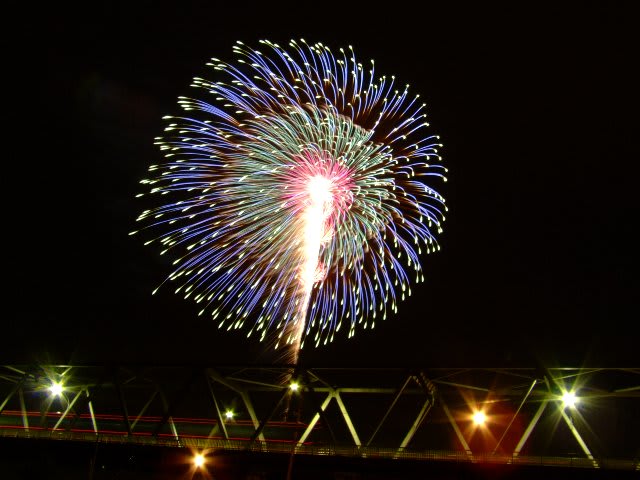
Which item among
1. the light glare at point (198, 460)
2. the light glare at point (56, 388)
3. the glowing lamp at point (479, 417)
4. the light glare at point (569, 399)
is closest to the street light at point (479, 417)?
the glowing lamp at point (479, 417)

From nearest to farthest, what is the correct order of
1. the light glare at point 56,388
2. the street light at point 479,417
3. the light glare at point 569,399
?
the light glare at point 569,399 < the street light at point 479,417 < the light glare at point 56,388

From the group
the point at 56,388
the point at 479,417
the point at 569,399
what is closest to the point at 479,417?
the point at 479,417

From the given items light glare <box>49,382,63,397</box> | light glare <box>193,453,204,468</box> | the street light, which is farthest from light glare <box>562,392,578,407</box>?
light glare <box>49,382,63,397</box>

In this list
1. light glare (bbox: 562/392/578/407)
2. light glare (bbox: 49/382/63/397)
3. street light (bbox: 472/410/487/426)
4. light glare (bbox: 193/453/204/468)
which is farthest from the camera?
light glare (bbox: 49/382/63/397)

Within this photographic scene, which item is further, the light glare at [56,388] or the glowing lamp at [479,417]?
the light glare at [56,388]

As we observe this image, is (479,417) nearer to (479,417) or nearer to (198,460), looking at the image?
(479,417)

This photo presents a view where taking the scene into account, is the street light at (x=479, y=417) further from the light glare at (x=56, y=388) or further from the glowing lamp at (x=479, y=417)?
the light glare at (x=56, y=388)

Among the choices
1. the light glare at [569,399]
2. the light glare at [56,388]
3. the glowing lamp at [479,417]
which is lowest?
the light glare at [569,399]

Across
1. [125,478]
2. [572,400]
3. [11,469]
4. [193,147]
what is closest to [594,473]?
[572,400]

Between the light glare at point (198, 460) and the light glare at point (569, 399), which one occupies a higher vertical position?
the light glare at point (569, 399)

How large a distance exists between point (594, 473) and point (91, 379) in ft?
146

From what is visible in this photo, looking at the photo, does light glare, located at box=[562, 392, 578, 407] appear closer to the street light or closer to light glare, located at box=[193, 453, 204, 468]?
the street light

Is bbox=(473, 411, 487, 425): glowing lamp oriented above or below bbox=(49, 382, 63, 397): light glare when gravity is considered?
below

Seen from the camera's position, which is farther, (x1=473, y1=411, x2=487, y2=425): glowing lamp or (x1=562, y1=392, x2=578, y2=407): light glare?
(x1=473, y1=411, x2=487, y2=425): glowing lamp
